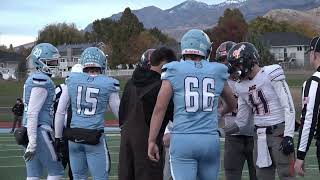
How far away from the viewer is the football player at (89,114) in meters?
6.91

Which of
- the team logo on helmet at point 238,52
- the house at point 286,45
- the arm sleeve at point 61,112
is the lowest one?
the arm sleeve at point 61,112

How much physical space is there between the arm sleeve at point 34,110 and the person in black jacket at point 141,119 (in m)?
1.14

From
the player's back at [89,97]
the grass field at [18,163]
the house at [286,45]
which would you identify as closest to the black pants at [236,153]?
the player's back at [89,97]

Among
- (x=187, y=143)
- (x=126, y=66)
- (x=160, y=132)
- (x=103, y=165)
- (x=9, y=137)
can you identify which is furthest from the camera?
(x=126, y=66)

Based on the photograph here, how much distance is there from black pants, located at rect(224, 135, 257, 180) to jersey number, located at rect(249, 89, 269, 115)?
781mm

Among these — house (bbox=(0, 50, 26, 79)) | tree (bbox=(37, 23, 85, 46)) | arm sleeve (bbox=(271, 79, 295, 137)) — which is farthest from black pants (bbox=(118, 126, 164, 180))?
tree (bbox=(37, 23, 85, 46))

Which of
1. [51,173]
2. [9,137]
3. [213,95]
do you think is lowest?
[9,137]

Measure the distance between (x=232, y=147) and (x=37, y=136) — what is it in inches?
90.3

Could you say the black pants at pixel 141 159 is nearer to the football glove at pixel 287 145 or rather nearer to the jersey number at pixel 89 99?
the jersey number at pixel 89 99

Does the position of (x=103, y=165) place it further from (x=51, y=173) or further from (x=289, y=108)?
(x=289, y=108)

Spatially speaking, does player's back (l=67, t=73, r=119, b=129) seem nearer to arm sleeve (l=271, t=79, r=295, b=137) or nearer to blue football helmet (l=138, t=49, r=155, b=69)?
blue football helmet (l=138, t=49, r=155, b=69)

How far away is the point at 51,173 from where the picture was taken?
7344 mm

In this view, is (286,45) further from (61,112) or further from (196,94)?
(196,94)

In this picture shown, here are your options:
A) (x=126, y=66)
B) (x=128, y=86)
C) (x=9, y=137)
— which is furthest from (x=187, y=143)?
(x=126, y=66)
